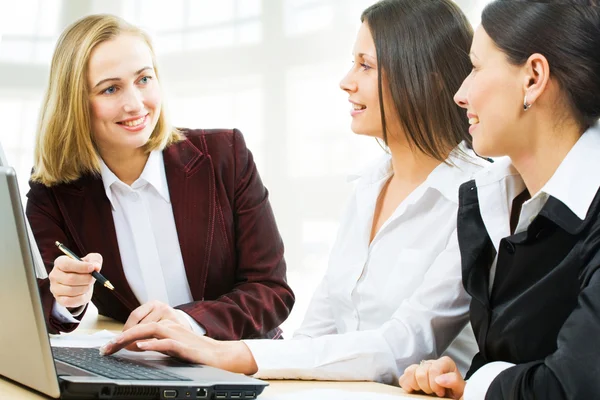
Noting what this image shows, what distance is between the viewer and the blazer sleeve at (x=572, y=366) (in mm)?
1091

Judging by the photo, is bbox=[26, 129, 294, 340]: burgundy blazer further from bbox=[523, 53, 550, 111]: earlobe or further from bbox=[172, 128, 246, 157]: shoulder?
bbox=[523, 53, 550, 111]: earlobe

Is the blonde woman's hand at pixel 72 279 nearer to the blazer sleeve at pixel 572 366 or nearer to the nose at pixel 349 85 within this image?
the nose at pixel 349 85

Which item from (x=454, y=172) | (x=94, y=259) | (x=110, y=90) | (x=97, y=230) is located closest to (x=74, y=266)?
(x=94, y=259)

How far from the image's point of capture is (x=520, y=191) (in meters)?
1.53

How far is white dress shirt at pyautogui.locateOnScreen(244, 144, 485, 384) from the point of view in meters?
1.41

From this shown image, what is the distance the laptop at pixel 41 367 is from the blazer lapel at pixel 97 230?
938 millimetres

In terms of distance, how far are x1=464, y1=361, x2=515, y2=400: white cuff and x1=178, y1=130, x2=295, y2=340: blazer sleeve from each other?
75 centimetres

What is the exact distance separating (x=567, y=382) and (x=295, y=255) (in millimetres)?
3055

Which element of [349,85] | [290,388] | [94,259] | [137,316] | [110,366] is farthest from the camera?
[349,85]

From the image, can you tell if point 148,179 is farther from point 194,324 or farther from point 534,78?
point 534,78

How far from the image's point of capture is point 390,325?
1.54 m

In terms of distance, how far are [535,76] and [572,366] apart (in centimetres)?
51

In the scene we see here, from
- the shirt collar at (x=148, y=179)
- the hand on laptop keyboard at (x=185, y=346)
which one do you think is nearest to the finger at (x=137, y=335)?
the hand on laptop keyboard at (x=185, y=346)

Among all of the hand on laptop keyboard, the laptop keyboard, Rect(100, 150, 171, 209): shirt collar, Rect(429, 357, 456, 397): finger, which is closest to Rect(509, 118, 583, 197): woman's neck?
Rect(429, 357, 456, 397): finger
